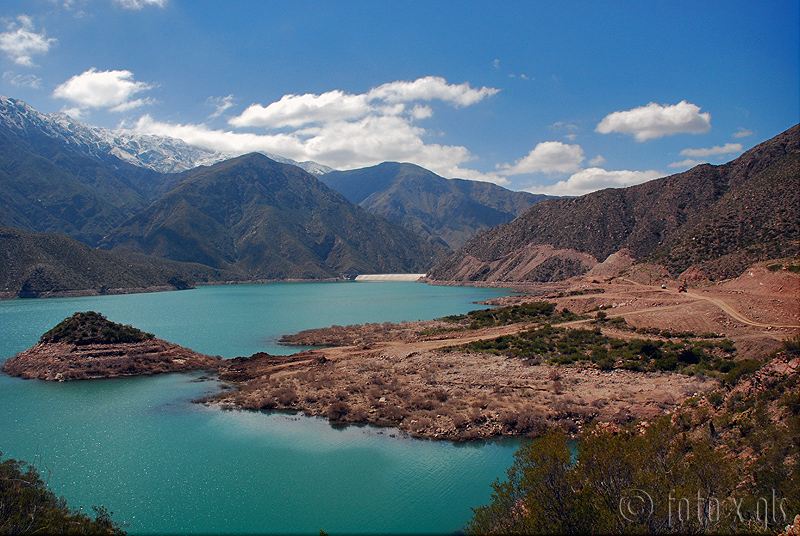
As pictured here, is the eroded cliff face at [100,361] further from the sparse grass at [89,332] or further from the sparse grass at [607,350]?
the sparse grass at [607,350]

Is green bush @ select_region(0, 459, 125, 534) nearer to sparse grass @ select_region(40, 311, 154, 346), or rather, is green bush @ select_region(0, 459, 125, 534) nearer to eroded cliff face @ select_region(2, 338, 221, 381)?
eroded cliff face @ select_region(2, 338, 221, 381)

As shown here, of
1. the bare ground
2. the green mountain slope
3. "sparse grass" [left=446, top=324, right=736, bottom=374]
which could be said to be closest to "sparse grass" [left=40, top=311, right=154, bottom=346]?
the bare ground

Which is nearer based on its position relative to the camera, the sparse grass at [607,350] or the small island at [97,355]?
the sparse grass at [607,350]

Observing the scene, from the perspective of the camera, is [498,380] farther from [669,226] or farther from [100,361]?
[669,226]

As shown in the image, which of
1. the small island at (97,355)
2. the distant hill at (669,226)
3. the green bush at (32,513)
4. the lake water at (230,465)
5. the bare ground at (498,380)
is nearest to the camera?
the green bush at (32,513)

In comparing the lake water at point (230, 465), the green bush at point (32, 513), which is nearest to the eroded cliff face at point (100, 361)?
the lake water at point (230, 465)

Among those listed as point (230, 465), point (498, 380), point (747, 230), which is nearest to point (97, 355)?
point (230, 465)
